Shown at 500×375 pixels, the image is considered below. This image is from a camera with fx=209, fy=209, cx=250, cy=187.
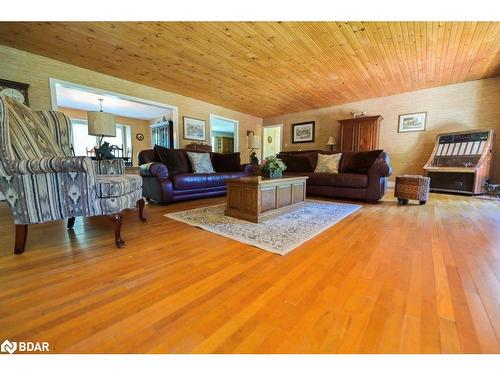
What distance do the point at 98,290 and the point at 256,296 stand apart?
78cm

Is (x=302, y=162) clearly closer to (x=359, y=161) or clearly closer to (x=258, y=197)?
(x=359, y=161)

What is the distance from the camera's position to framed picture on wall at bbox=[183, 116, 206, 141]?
5273mm

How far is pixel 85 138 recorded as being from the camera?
708 centimetres

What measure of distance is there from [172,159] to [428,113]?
5.60 metres

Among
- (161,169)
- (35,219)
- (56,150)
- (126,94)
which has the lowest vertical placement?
(35,219)

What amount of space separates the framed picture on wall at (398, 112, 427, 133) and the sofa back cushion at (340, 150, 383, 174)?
2.34 metres

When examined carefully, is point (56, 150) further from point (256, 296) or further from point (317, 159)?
point (317, 159)

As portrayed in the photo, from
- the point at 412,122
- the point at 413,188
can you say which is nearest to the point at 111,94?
the point at 413,188

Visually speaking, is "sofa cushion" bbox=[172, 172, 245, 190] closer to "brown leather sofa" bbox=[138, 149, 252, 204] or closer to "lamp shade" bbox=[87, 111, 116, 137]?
"brown leather sofa" bbox=[138, 149, 252, 204]

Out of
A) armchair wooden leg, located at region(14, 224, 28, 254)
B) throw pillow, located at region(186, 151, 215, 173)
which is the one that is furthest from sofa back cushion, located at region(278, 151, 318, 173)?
armchair wooden leg, located at region(14, 224, 28, 254)
